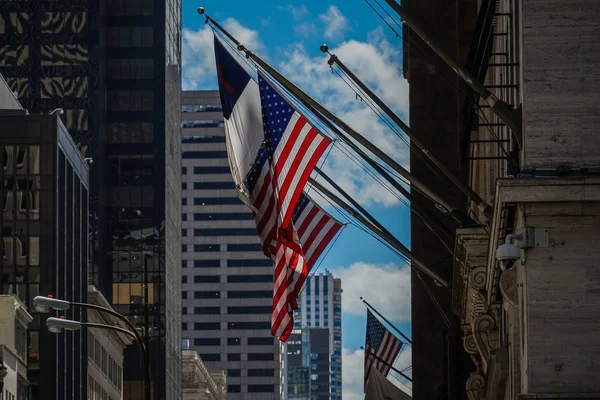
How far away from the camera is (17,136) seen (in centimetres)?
12075

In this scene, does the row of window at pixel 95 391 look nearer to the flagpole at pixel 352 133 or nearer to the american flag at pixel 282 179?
the american flag at pixel 282 179

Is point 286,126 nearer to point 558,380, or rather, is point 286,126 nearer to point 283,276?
point 283,276

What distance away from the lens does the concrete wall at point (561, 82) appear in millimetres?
23141

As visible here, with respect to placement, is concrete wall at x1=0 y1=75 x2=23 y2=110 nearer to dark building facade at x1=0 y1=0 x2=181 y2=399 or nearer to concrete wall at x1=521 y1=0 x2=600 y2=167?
dark building facade at x1=0 y1=0 x2=181 y2=399

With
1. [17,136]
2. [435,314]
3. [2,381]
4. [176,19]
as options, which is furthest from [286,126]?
[176,19]

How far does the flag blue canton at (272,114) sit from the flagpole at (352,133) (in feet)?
1.24

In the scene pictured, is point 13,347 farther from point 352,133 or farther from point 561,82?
point 561,82

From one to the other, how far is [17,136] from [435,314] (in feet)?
230

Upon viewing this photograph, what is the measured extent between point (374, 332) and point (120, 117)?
119158 millimetres

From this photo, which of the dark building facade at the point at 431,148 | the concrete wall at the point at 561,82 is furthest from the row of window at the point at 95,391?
the concrete wall at the point at 561,82

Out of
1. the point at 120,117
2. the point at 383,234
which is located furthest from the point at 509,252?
the point at 120,117

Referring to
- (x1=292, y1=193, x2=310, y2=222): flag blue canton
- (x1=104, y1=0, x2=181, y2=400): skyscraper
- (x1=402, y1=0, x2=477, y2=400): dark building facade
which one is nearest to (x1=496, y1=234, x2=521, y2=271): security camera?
(x1=292, y1=193, x2=310, y2=222): flag blue canton

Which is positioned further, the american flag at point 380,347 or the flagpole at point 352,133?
the american flag at point 380,347

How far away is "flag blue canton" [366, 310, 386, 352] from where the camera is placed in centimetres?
5916
